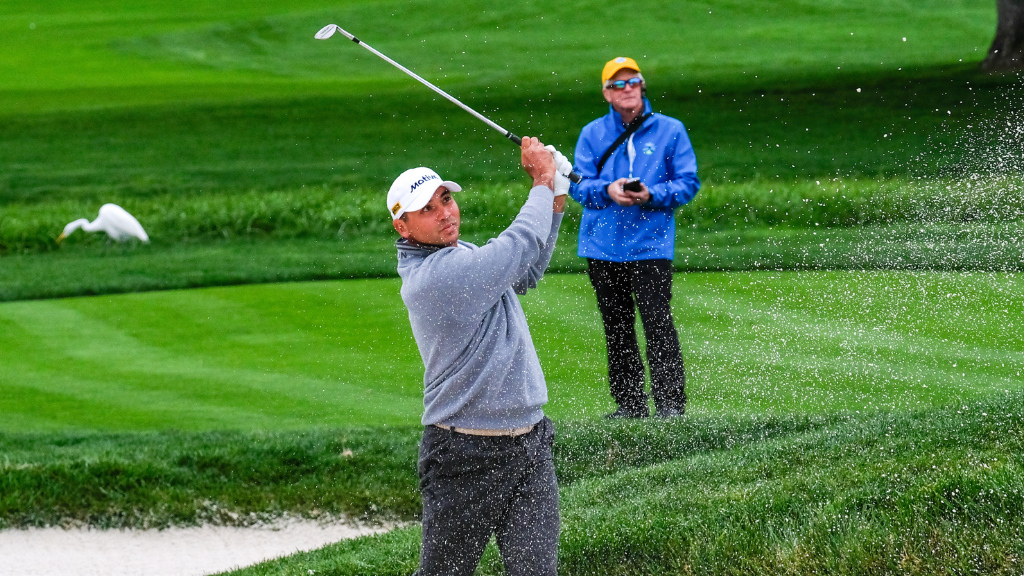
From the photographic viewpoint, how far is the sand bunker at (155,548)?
5.74m

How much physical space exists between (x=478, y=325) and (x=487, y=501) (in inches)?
18.5

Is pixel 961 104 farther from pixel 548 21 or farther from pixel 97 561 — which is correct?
pixel 97 561

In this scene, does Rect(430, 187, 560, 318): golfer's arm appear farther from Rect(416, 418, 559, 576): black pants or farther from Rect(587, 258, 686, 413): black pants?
Rect(587, 258, 686, 413): black pants

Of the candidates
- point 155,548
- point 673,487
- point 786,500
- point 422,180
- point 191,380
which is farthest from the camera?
point 191,380

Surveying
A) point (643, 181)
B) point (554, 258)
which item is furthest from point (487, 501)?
point (554, 258)

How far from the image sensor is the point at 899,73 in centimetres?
2372

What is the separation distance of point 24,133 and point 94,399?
61.4 feet

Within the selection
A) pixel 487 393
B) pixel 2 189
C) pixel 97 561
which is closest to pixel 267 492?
pixel 97 561

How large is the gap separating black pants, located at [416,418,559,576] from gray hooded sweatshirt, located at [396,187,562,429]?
0.22 ft

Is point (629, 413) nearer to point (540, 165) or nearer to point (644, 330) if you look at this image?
point (644, 330)

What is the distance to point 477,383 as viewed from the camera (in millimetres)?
3498

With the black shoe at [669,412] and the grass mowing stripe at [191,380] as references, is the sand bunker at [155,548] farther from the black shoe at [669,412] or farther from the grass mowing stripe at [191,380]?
the black shoe at [669,412]

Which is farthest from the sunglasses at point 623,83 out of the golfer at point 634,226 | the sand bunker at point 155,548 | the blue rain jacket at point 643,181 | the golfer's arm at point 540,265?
the golfer's arm at point 540,265

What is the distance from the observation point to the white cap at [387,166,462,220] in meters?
3.50
